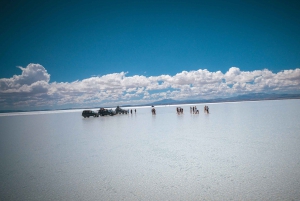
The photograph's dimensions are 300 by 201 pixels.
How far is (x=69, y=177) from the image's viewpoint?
5.52m

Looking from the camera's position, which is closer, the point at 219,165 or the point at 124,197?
the point at 124,197

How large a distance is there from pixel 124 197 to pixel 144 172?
1510 mm

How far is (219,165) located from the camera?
5.98 metres

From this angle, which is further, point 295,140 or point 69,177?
point 295,140

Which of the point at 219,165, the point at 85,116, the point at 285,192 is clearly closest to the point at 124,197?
the point at 219,165

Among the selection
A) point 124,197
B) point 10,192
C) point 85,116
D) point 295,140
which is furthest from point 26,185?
point 85,116

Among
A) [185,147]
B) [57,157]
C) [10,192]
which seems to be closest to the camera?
[10,192]

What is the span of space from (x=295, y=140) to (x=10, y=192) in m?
11.7

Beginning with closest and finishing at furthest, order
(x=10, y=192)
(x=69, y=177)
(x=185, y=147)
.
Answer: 1. (x=10, y=192)
2. (x=69, y=177)
3. (x=185, y=147)

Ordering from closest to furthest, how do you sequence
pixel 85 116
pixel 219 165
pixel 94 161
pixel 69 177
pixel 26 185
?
1. pixel 26 185
2. pixel 69 177
3. pixel 219 165
4. pixel 94 161
5. pixel 85 116

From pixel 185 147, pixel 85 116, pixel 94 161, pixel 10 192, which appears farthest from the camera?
pixel 85 116

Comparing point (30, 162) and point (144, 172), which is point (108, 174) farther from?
point (30, 162)

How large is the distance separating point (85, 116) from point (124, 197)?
1247 inches

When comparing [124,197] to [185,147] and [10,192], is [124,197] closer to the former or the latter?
[10,192]
